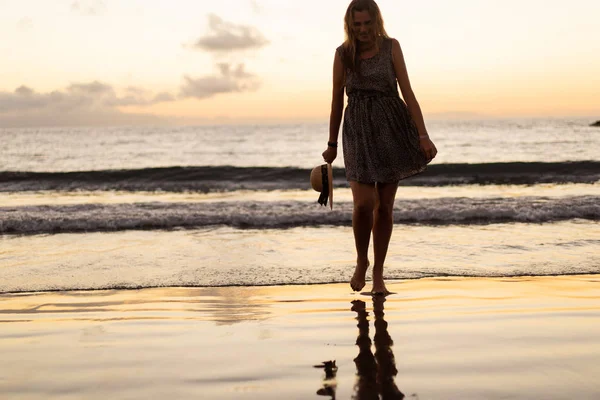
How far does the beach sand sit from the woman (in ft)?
2.18

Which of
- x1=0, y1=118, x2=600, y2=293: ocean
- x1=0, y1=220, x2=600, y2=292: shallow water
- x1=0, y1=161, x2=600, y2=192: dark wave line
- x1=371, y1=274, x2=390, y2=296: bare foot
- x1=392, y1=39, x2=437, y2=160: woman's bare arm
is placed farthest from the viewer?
x1=0, y1=161, x2=600, y2=192: dark wave line

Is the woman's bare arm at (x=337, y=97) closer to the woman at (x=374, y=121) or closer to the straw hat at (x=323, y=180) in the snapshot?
the woman at (x=374, y=121)

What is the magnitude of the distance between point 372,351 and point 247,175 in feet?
52.6

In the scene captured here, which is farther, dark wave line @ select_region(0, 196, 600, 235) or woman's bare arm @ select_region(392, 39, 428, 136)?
dark wave line @ select_region(0, 196, 600, 235)

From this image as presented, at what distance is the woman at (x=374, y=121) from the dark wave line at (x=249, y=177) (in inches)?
419

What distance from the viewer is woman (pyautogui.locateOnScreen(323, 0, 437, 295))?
390 cm

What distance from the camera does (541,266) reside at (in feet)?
16.1

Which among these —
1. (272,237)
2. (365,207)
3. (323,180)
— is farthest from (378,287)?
(272,237)

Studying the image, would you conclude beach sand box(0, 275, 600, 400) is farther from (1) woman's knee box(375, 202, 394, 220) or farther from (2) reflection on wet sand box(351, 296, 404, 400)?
(1) woman's knee box(375, 202, 394, 220)

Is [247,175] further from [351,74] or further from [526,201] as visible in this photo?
[351,74]

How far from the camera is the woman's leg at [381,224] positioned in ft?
13.3

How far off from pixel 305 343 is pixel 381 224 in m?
1.50

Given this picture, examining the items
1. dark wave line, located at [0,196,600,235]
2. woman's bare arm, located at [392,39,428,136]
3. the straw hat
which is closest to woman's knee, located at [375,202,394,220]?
the straw hat

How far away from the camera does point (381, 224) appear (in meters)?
4.15
